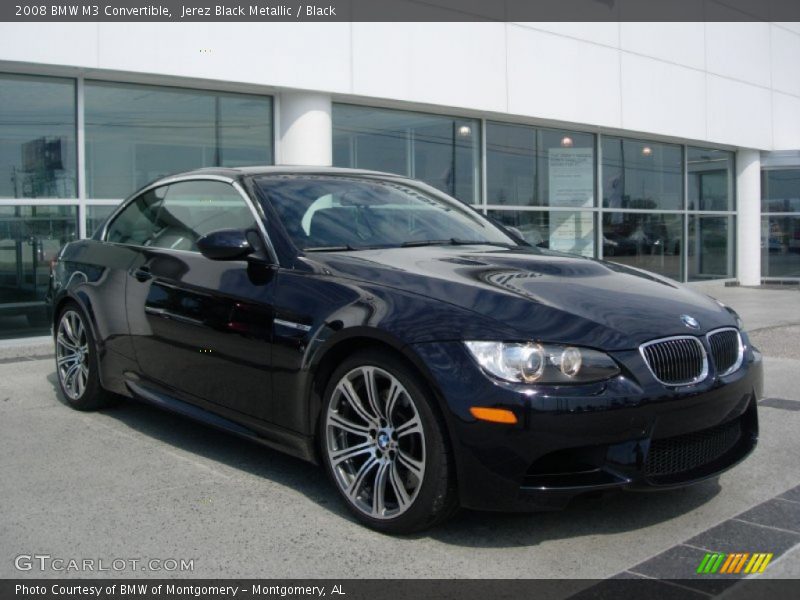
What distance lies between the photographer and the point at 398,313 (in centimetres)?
361

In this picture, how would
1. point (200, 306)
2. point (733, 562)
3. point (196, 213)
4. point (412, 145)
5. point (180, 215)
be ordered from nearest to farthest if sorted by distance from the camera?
point (733, 562) < point (200, 306) < point (196, 213) < point (180, 215) < point (412, 145)

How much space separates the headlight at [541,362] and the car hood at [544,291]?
0.04 meters

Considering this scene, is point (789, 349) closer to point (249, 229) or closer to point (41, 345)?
point (249, 229)

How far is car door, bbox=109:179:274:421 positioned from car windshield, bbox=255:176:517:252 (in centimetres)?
20

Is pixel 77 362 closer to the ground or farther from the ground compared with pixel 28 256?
closer to the ground

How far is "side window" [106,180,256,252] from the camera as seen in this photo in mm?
4754

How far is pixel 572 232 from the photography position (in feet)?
53.3

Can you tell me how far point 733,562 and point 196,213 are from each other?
332 cm

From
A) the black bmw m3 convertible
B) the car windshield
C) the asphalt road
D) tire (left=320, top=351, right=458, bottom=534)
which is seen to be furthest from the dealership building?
tire (left=320, top=351, right=458, bottom=534)

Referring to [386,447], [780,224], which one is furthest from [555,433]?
[780,224]

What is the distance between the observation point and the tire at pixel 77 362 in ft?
18.5

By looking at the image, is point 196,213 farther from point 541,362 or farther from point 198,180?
point 541,362

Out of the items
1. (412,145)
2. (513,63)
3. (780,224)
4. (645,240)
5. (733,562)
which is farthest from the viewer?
(780,224)

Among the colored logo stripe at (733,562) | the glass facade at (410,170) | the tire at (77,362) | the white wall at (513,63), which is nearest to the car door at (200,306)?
the tire at (77,362)
